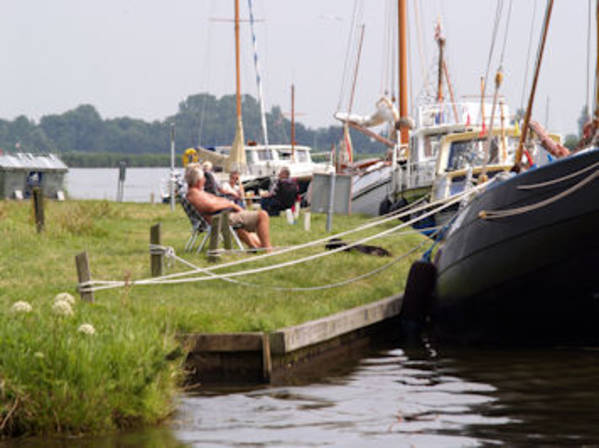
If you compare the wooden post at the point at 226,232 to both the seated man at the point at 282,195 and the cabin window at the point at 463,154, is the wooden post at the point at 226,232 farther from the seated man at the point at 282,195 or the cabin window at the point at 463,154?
the cabin window at the point at 463,154

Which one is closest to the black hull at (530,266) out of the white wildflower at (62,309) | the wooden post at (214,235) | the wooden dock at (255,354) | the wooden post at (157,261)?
the wooden dock at (255,354)

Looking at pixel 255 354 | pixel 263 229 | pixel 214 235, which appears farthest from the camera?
pixel 263 229

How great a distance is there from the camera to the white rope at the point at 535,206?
34.5ft

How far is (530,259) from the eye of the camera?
36.5 ft

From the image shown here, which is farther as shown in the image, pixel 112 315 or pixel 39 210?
pixel 39 210

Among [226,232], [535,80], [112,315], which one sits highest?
[535,80]

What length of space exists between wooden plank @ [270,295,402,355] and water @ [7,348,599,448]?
0.32 m

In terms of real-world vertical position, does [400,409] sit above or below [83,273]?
below

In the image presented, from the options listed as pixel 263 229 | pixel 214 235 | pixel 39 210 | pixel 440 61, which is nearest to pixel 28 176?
pixel 440 61

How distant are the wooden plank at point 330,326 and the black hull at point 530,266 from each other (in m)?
0.90

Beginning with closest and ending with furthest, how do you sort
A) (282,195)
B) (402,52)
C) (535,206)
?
(535,206), (282,195), (402,52)

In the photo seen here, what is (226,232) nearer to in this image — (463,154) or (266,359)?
(266,359)

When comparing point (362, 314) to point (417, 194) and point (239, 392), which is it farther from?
point (417, 194)

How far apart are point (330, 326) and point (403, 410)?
1.98m
